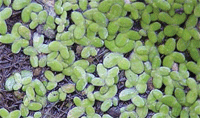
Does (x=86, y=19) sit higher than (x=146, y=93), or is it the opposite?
(x=86, y=19)

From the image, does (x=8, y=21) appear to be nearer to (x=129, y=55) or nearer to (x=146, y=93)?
(x=129, y=55)

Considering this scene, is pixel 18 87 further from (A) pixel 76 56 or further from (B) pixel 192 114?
(B) pixel 192 114

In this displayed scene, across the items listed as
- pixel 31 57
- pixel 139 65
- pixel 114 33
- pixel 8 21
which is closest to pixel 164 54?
pixel 139 65

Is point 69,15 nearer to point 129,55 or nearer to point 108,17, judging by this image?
point 108,17

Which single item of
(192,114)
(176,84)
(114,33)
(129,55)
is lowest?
(192,114)

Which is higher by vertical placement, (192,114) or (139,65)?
(139,65)

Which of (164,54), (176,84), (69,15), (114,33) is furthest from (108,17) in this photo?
(176,84)
